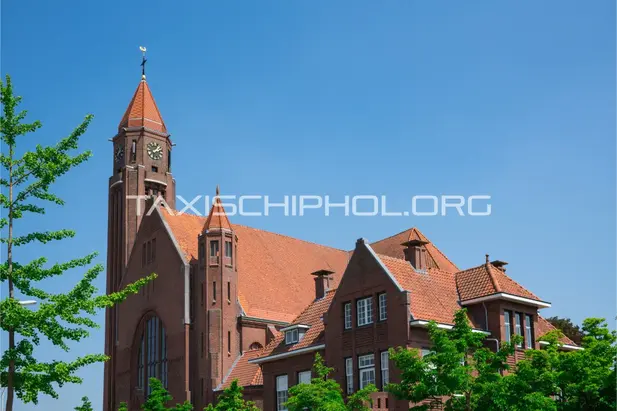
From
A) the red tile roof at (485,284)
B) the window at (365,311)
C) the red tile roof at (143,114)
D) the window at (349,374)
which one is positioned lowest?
the window at (349,374)

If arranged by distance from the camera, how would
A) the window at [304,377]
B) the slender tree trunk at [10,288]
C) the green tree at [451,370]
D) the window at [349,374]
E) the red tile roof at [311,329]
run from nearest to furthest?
the slender tree trunk at [10,288], the green tree at [451,370], the window at [349,374], the window at [304,377], the red tile roof at [311,329]

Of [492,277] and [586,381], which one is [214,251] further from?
[586,381]

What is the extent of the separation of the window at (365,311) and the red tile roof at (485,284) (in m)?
4.53

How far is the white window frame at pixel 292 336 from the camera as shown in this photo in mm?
46438

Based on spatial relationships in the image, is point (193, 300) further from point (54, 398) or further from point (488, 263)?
point (54, 398)

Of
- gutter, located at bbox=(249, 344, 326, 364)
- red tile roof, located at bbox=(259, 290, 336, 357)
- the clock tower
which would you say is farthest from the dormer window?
the clock tower

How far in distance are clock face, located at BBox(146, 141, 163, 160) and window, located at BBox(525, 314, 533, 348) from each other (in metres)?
40.5

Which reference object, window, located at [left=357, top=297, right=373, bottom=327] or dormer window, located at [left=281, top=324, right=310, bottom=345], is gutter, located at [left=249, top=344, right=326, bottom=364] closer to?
dormer window, located at [left=281, top=324, right=310, bottom=345]

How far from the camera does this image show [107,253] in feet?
242

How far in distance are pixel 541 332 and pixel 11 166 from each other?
29379 millimetres

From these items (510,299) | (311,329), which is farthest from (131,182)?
(510,299)

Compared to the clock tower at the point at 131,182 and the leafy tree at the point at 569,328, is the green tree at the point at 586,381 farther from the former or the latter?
the clock tower at the point at 131,182

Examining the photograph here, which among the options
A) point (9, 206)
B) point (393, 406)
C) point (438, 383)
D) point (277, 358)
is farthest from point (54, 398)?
point (277, 358)

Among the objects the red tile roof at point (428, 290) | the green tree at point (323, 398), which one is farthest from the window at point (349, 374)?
the green tree at point (323, 398)
